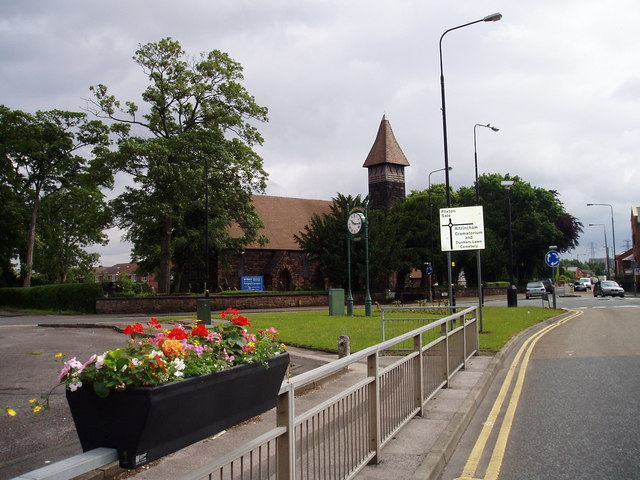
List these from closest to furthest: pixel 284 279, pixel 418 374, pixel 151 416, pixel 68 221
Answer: pixel 151 416, pixel 418 374, pixel 68 221, pixel 284 279

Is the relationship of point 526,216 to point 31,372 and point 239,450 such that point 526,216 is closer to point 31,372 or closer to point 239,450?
point 31,372

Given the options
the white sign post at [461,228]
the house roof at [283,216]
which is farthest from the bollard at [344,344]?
the house roof at [283,216]

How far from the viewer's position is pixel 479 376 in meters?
9.56

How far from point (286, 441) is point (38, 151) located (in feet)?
160

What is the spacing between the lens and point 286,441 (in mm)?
3355

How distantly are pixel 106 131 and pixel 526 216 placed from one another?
47.9 metres

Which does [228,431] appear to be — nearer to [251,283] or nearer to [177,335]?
[177,335]

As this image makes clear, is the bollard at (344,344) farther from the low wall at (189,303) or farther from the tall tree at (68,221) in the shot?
the tall tree at (68,221)

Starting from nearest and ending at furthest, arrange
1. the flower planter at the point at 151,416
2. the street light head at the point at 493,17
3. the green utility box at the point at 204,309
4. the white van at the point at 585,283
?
the flower planter at the point at 151,416
the street light head at the point at 493,17
the green utility box at the point at 204,309
the white van at the point at 585,283

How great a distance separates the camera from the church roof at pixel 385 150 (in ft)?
218

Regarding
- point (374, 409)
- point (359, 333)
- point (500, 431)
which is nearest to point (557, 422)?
point (500, 431)

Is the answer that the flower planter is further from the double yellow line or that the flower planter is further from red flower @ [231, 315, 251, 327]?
the double yellow line

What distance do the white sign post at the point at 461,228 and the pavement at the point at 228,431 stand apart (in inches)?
235

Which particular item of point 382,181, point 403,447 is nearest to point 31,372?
point 403,447
